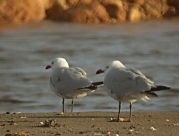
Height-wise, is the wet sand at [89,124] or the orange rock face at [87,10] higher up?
the orange rock face at [87,10]

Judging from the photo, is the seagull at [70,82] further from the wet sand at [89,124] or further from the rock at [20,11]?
the rock at [20,11]

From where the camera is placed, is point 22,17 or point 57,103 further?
point 22,17

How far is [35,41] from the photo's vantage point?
797 inches

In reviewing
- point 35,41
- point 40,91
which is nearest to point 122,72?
point 40,91

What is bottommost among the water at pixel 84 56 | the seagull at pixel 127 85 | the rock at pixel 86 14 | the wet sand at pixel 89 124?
the wet sand at pixel 89 124

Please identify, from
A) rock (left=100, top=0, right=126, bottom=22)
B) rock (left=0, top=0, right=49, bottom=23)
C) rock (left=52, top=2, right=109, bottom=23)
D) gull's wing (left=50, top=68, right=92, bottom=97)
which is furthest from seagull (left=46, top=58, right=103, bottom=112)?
rock (left=100, top=0, right=126, bottom=22)

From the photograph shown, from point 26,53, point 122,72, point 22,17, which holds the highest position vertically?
point 22,17

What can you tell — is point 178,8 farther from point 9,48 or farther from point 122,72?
point 122,72

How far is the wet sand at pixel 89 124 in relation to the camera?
830 centimetres

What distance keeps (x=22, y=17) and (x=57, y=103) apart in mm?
13321

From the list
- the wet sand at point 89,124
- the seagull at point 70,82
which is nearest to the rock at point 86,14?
the seagull at point 70,82

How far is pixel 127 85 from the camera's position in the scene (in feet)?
30.4

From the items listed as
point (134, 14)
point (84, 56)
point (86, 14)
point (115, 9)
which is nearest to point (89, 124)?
point (84, 56)

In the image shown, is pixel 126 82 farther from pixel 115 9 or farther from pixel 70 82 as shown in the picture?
pixel 115 9
